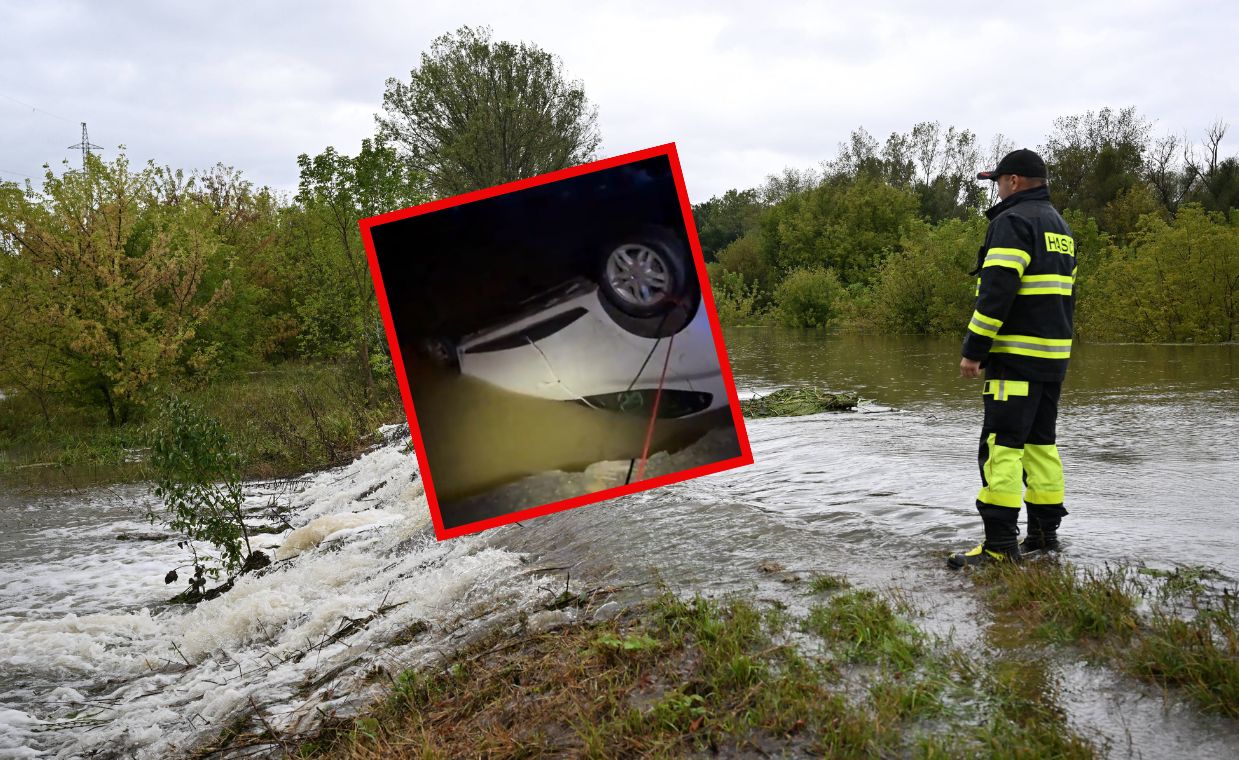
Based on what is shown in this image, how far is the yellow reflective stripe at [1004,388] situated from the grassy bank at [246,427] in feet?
37.0

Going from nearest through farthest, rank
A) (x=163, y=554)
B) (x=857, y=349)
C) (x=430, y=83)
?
1. (x=163, y=554)
2. (x=857, y=349)
3. (x=430, y=83)

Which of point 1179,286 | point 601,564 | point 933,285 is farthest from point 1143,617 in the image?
point 933,285

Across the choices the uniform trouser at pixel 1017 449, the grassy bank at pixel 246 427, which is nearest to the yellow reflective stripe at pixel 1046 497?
the uniform trouser at pixel 1017 449

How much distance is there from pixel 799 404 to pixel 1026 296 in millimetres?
7939

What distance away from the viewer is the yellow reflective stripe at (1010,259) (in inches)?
187

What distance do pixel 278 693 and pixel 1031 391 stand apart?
471 centimetres

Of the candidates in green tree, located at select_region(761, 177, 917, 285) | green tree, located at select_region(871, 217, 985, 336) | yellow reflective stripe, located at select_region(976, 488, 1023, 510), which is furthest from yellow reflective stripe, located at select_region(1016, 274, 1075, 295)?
green tree, located at select_region(761, 177, 917, 285)

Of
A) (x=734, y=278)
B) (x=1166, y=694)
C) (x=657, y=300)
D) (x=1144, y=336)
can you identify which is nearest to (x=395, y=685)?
(x=657, y=300)

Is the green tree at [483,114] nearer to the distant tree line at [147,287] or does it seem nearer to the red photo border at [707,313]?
the distant tree line at [147,287]

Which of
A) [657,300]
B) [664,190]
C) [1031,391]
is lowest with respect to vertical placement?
[1031,391]

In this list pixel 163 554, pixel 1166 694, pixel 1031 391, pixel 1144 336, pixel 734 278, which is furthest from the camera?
pixel 734 278

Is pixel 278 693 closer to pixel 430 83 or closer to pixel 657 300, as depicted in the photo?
pixel 657 300

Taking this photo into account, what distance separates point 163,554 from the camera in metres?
11.1

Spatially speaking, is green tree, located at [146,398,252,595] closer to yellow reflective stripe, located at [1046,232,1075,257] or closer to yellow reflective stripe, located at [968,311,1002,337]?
yellow reflective stripe, located at [968,311,1002,337]
